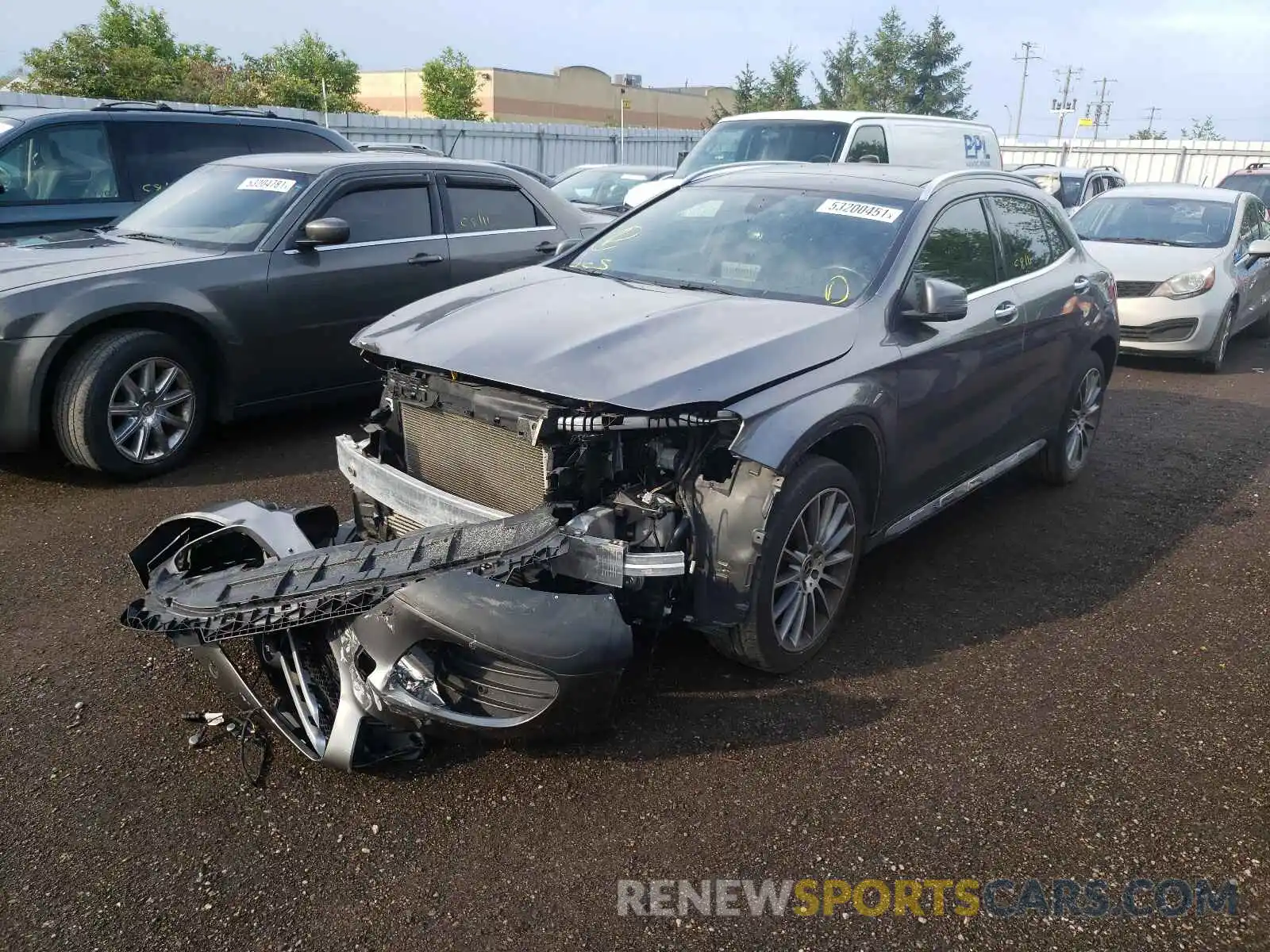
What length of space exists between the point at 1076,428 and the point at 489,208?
14.2ft

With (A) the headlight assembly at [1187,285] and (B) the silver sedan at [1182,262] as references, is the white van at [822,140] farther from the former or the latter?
(A) the headlight assembly at [1187,285]

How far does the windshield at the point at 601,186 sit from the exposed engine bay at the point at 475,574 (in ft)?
32.4

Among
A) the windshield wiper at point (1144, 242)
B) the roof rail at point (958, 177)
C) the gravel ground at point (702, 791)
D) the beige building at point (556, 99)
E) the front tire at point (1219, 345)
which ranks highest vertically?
the beige building at point (556, 99)

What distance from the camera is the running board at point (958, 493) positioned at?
4.20 m

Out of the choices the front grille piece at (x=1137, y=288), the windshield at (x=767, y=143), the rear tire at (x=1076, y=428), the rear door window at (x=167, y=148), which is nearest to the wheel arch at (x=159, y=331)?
the rear door window at (x=167, y=148)

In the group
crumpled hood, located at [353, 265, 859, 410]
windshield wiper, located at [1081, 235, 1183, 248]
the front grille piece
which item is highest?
crumpled hood, located at [353, 265, 859, 410]

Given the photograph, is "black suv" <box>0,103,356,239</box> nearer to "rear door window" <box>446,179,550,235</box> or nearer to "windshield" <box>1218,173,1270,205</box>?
"rear door window" <box>446,179,550,235</box>

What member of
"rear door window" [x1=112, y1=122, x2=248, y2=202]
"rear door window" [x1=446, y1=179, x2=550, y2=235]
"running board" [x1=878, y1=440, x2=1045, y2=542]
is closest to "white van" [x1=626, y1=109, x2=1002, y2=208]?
"rear door window" [x1=446, y1=179, x2=550, y2=235]

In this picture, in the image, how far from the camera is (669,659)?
376 cm

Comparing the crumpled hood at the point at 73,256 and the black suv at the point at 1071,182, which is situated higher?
the black suv at the point at 1071,182

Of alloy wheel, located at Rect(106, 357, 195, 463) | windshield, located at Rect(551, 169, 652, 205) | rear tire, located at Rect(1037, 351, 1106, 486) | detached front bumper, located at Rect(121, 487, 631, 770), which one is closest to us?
detached front bumper, located at Rect(121, 487, 631, 770)

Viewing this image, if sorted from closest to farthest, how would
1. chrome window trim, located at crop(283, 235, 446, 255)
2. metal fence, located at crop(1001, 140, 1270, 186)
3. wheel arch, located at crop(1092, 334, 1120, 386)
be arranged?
1. wheel arch, located at crop(1092, 334, 1120, 386)
2. chrome window trim, located at crop(283, 235, 446, 255)
3. metal fence, located at crop(1001, 140, 1270, 186)

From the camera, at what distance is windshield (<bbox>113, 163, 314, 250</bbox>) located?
6.05m

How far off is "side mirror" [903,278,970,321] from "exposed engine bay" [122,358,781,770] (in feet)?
3.72
